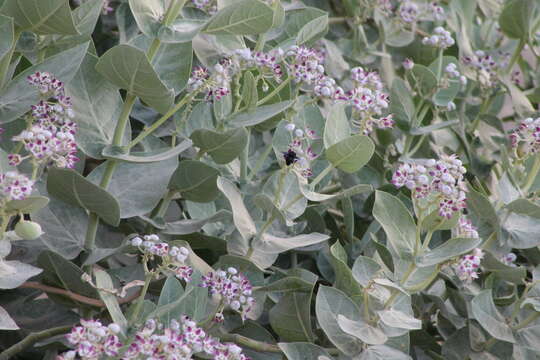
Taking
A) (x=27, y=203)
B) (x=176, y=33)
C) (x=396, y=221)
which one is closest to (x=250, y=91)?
(x=176, y=33)

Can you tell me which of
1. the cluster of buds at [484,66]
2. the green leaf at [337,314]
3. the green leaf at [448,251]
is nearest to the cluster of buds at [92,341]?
the green leaf at [337,314]

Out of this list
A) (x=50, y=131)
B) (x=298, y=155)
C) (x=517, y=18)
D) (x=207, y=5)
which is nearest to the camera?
(x=50, y=131)

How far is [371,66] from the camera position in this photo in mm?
1771

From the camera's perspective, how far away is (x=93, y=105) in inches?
44.7

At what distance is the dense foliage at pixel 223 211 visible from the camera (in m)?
1.02

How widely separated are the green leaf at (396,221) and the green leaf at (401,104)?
1.25 feet

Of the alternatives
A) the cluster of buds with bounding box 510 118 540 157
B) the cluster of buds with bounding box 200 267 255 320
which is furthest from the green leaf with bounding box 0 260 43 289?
the cluster of buds with bounding box 510 118 540 157

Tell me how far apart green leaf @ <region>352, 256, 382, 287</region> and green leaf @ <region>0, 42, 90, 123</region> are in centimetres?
44

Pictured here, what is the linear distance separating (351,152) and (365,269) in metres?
0.16

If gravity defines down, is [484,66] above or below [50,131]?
below

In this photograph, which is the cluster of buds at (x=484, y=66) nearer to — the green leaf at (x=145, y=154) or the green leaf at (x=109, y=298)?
the green leaf at (x=145, y=154)

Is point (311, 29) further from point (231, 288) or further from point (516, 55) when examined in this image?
point (516, 55)

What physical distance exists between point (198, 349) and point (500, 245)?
0.59m

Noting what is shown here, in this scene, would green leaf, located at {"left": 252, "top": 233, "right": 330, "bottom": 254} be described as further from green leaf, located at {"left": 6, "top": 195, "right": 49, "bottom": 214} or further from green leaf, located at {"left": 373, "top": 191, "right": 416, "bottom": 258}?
green leaf, located at {"left": 6, "top": 195, "right": 49, "bottom": 214}
